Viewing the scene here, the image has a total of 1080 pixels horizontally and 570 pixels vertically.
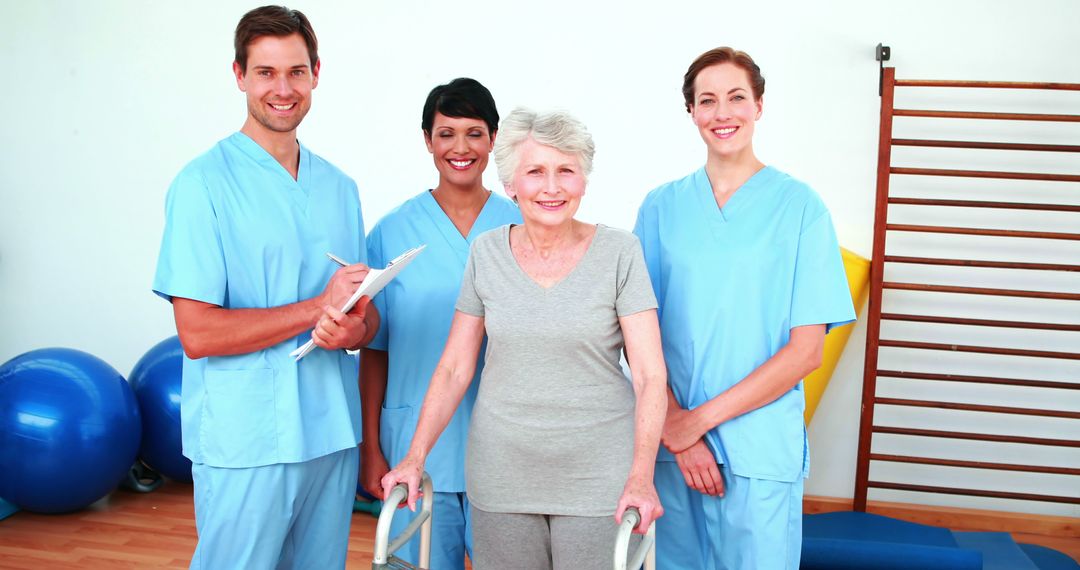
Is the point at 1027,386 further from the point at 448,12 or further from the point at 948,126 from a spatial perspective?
the point at 448,12

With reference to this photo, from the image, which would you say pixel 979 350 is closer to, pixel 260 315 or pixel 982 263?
pixel 982 263

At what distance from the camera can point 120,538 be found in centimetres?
329

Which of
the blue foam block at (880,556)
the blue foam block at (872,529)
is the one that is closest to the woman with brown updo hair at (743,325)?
the blue foam block at (880,556)

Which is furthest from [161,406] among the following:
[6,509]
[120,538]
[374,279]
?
[374,279]

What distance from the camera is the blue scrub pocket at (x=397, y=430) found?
79.9 inches

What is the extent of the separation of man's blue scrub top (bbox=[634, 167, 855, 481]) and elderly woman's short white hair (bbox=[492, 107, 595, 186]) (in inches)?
15.1

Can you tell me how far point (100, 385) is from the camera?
339cm

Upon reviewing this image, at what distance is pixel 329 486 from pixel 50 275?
10.1 ft

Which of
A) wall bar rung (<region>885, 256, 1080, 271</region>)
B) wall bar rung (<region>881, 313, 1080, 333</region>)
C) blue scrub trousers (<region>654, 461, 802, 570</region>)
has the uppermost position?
wall bar rung (<region>885, 256, 1080, 271</region>)

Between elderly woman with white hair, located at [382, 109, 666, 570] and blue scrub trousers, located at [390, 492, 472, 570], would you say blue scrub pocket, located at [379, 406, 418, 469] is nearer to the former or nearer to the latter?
blue scrub trousers, located at [390, 492, 472, 570]

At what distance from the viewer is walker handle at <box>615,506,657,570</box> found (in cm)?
126

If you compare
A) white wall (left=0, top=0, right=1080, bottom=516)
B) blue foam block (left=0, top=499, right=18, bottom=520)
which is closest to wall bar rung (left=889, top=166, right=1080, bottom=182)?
white wall (left=0, top=0, right=1080, bottom=516)

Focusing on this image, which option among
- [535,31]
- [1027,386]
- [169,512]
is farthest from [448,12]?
[1027,386]

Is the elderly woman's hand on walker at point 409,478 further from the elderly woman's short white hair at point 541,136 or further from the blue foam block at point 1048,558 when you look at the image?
the blue foam block at point 1048,558
